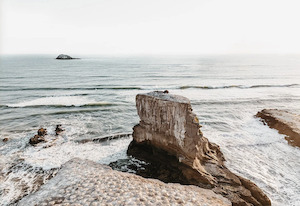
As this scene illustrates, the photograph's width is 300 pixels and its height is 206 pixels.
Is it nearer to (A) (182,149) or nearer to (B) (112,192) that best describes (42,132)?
(B) (112,192)

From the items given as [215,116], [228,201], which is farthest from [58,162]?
[215,116]

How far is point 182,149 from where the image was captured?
38.7 ft

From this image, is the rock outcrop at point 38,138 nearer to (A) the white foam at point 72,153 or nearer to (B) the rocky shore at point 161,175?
(A) the white foam at point 72,153

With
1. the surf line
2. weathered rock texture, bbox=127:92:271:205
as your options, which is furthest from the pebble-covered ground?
the surf line

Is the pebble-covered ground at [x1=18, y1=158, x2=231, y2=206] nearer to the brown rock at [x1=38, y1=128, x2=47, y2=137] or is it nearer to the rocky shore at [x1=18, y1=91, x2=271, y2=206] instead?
the rocky shore at [x1=18, y1=91, x2=271, y2=206]

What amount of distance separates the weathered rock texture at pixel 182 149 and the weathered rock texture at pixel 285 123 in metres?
8.40

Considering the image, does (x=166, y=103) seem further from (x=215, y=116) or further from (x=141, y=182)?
(x=215, y=116)

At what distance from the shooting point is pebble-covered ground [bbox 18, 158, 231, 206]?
7688 millimetres

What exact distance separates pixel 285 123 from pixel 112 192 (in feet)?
64.6

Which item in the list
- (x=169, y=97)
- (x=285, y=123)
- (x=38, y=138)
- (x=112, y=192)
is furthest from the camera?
(x=285, y=123)

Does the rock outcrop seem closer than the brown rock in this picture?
Yes

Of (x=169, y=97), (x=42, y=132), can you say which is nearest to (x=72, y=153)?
(x=42, y=132)

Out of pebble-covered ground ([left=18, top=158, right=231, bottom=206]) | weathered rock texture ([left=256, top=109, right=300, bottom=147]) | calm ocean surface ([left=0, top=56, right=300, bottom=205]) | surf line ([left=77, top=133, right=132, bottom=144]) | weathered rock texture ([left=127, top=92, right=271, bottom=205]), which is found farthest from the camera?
surf line ([left=77, top=133, right=132, bottom=144])

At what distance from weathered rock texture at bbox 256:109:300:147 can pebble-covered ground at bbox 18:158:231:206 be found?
12617mm
